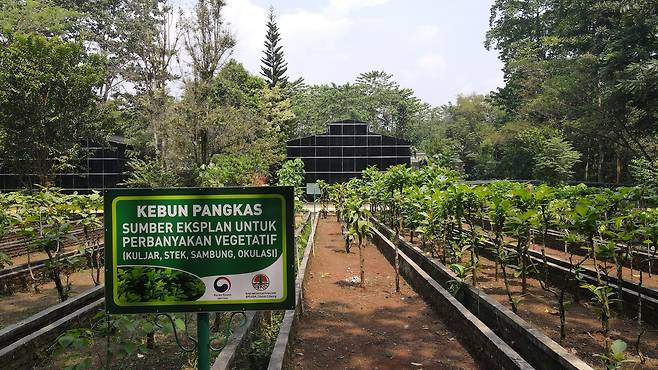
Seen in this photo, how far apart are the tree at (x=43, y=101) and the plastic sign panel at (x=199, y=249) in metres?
20.6

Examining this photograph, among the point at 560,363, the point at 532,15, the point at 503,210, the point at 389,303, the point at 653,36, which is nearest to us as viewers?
the point at 560,363

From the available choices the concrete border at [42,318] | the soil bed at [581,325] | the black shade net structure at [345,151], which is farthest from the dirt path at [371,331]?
the black shade net structure at [345,151]

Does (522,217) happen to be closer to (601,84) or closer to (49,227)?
(49,227)

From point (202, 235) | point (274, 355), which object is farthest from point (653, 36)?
point (202, 235)

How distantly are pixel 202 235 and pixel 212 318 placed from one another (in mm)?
4188

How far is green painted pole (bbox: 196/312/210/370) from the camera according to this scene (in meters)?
2.18

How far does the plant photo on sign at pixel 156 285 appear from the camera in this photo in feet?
7.03

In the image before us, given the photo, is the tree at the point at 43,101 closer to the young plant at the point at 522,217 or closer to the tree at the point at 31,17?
the tree at the point at 31,17

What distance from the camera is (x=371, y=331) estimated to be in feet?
19.7

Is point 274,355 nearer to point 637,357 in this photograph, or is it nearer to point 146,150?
point 637,357

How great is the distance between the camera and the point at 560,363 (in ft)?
12.8

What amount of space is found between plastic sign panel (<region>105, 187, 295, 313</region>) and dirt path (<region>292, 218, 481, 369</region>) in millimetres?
2973

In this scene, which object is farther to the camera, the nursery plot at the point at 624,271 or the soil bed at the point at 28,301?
the nursery plot at the point at 624,271

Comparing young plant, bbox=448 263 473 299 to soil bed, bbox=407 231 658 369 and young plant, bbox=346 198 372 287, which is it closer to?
soil bed, bbox=407 231 658 369
